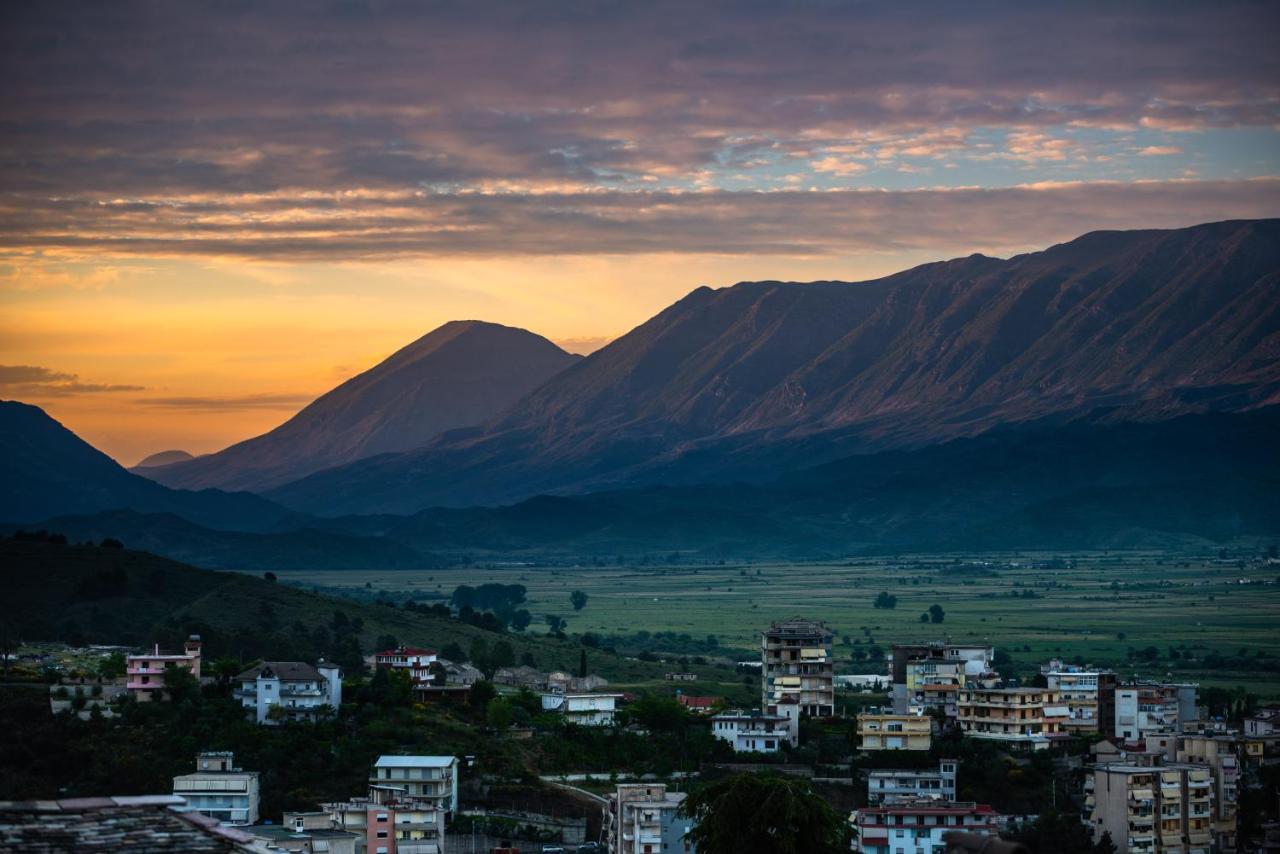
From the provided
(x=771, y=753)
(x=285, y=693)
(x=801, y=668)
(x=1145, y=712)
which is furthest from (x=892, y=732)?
(x=285, y=693)

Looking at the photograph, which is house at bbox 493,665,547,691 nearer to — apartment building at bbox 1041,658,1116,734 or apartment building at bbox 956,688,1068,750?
apartment building at bbox 956,688,1068,750

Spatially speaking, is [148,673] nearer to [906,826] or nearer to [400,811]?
[400,811]

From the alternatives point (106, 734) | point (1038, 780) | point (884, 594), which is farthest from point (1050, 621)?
point (106, 734)

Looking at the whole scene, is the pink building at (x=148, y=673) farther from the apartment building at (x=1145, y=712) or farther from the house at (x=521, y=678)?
the apartment building at (x=1145, y=712)

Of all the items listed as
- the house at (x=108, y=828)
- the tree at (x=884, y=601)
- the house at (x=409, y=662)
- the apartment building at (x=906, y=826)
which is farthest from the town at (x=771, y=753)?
the tree at (x=884, y=601)

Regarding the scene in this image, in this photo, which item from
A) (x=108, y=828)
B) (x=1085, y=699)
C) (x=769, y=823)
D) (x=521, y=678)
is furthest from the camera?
(x=521, y=678)

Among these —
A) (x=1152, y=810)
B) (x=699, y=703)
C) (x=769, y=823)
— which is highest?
(x=769, y=823)

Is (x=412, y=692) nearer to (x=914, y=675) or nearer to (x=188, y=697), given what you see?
(x=188, y=697)
